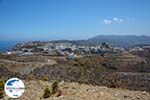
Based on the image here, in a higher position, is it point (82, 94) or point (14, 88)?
point (14, 88)

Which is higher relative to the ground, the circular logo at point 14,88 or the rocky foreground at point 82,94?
the circular logo at point 14,88

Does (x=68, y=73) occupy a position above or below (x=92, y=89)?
below

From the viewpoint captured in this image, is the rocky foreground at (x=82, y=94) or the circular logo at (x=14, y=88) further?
the rocky foreground at (x=82, y=94)

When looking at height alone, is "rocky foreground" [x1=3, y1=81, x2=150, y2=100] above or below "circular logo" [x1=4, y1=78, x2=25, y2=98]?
below

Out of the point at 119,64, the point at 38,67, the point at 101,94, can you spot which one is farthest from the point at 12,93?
the point at 119,64

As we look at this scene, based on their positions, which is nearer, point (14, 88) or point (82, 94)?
point (14, 88)

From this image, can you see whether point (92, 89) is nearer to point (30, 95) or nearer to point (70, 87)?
point (70, 87)

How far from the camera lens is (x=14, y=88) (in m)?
8.53

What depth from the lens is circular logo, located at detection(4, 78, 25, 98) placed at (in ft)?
27.5

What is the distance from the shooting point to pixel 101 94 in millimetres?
11609

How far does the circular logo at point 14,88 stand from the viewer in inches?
330

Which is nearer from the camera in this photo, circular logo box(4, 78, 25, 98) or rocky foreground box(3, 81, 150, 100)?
circular logo box(4, 78, 25, 98)

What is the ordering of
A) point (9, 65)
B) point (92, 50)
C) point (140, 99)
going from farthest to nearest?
point (92, 50)
point (9, 65)
point (140, 99)

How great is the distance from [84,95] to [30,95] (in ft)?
6.89
